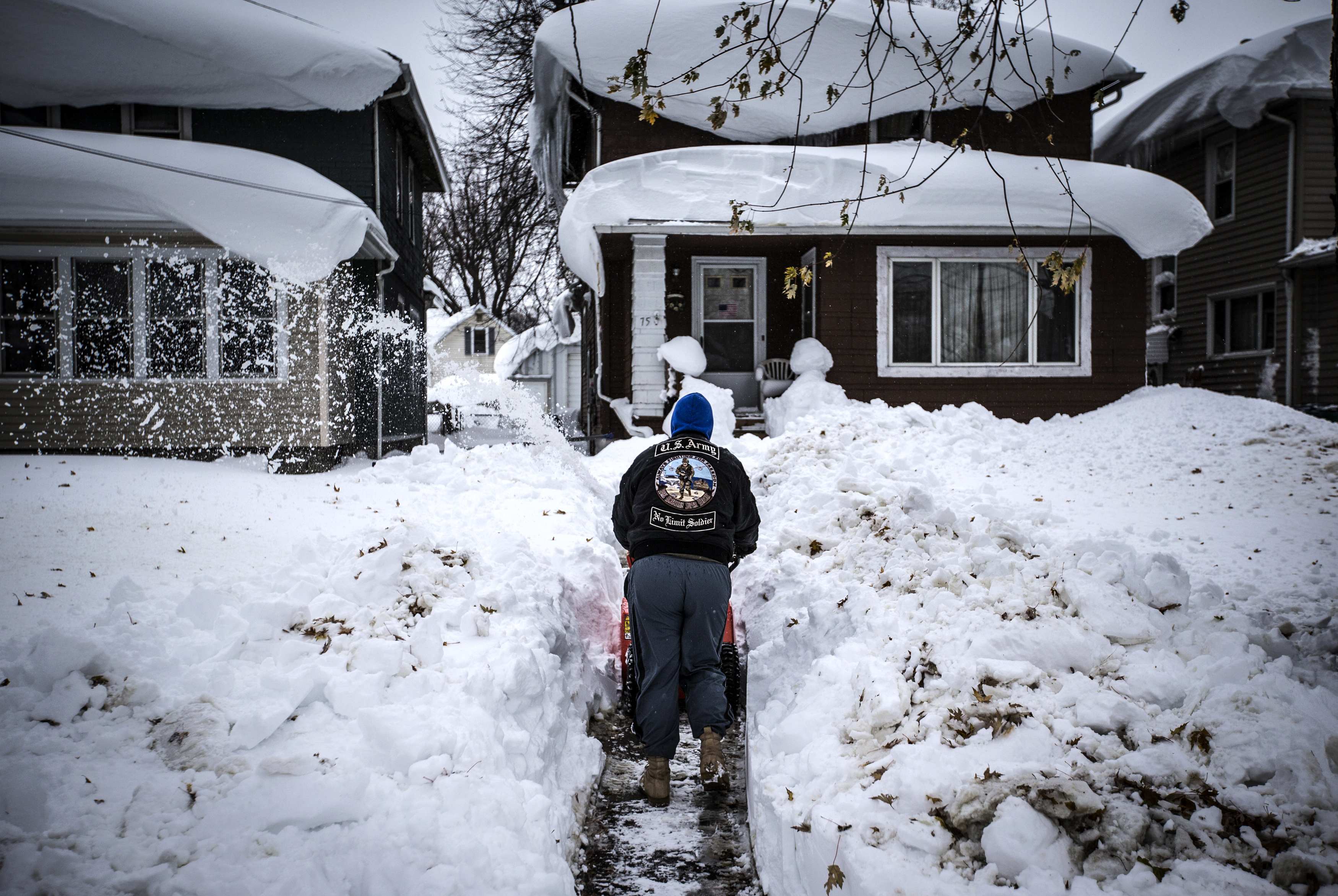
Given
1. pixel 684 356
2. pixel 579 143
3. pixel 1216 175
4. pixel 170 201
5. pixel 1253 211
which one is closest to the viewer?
pixel 170 201

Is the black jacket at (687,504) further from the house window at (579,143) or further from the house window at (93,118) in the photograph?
the house window at (93,118)

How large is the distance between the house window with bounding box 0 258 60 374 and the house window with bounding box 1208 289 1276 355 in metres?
22.8

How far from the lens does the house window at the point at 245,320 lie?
11453mm

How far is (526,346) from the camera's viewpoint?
31656 mm

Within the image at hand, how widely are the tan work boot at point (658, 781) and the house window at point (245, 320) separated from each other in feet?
31.6

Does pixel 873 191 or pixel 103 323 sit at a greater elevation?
pixel 873 191

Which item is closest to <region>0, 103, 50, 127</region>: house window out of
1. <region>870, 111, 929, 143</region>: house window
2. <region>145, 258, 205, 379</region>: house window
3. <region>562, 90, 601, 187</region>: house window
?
<region>145, 258, 205, 379</region>: house window

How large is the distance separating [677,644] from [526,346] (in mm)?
28482

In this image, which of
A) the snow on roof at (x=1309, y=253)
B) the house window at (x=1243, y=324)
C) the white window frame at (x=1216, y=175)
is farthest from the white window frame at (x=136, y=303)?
the white window frame at (x=1216, y=175)

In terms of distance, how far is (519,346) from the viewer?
31891 millimetres

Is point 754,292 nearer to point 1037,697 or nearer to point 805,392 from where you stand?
point 805,392

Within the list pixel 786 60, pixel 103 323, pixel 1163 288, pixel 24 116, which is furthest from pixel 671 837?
pixel 1163 288

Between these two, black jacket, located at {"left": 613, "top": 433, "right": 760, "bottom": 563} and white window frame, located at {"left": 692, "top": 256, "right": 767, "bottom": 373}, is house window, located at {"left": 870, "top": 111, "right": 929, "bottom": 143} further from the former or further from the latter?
black jacket, located at {"left": 613, "top": 433, "right": 760, "bottom": 563}

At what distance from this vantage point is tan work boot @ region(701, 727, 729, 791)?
13.3ft
